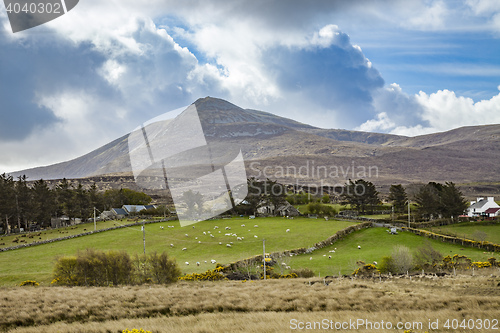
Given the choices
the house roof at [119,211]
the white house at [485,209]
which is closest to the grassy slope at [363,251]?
the white house at [485,209]

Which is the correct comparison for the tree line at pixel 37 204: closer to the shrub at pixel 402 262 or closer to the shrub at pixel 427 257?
the shrub at pixel 402 262

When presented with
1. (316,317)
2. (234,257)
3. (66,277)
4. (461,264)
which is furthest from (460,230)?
(66,277)

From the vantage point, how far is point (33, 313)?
14828mm

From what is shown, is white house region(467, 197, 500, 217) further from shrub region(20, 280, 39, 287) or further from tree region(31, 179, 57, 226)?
tree region(31, 179, 57, 226)

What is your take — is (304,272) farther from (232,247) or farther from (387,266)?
(232,247)

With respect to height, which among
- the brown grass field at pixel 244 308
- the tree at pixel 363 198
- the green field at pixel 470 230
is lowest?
the green field at pixel 470 230

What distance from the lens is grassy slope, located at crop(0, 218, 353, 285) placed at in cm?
3146

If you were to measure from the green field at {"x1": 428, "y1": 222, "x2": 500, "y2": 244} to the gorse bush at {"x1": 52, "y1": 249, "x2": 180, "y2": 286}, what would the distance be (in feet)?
121

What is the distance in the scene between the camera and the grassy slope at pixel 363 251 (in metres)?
31.7

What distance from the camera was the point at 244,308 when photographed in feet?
50.3

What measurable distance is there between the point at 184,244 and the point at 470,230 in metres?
38.8

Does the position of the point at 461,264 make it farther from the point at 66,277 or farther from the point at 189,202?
the point at 189,202

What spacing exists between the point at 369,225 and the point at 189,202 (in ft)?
116

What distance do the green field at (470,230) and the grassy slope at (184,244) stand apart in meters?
13.6
